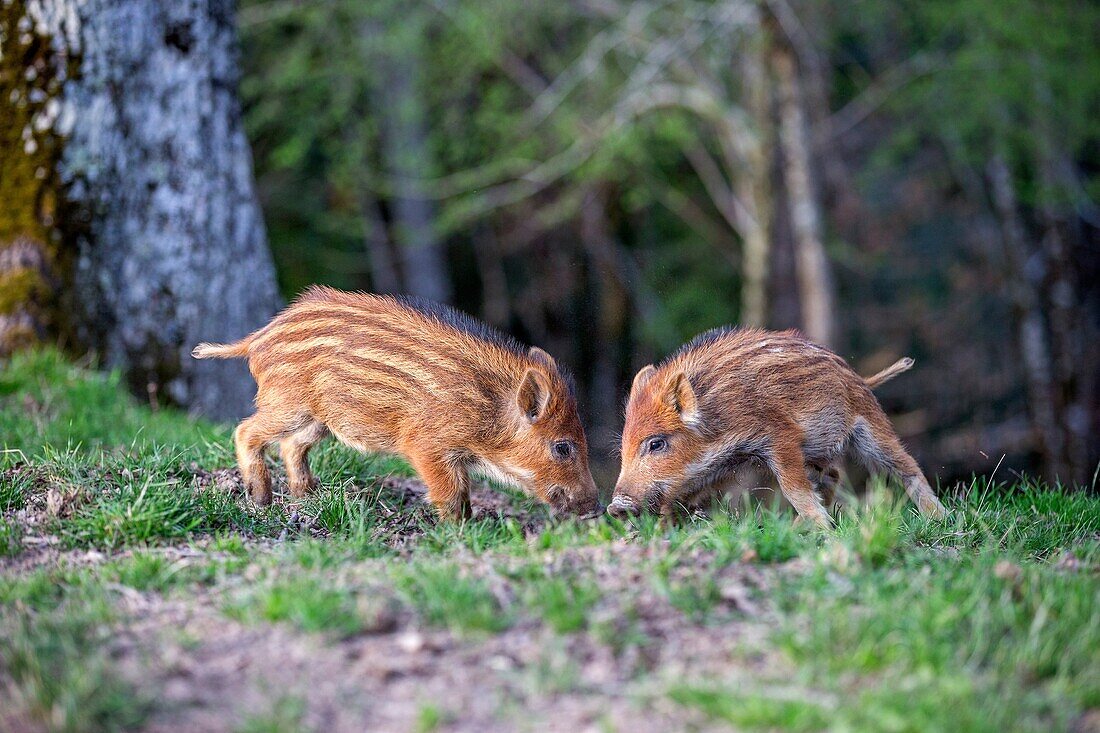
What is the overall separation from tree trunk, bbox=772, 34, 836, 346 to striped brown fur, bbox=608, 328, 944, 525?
5881 mm

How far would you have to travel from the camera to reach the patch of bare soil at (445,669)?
283 centimetres

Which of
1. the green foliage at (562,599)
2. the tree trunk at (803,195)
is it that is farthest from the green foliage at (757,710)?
the tree trunk at (803,195)

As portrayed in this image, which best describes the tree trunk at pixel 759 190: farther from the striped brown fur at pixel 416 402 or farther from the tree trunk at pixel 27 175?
the tree trunk at pixel 27 175

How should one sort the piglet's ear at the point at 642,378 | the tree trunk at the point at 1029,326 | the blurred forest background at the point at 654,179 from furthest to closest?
the tree trunk at the point at 1029,326 < the blurred forest background at the point at 654,179 < the piglet's ear at the point at 642,378

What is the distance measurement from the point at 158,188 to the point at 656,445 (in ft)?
12.1

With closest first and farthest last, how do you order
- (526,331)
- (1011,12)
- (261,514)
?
(261,514) < (1011,12) < (526,331)

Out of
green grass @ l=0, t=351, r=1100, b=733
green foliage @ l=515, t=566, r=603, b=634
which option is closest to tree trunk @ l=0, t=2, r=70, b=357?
green grass @ l=0, t=351, r=1100, b=733

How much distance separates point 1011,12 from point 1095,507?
7.55 m

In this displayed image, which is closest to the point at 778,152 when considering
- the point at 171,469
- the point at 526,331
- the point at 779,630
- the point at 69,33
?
the point at 526,331

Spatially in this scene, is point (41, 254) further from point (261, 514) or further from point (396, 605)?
point (396, 605)

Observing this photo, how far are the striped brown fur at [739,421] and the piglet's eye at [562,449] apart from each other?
270 millimetres

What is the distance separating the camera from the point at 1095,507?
497 centimetres

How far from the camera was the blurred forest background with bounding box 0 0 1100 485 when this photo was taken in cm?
702

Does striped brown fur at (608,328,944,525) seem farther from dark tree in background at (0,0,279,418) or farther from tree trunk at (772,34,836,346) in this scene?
tree trunk at (772,34,836,346)
